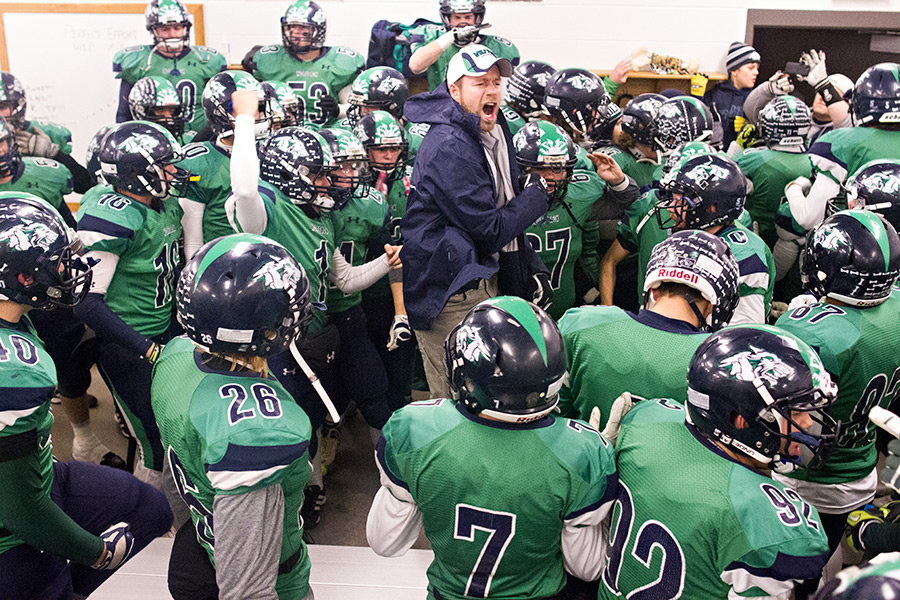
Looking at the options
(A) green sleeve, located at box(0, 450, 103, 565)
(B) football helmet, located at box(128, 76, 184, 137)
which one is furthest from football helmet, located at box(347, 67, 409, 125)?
(A) green sleeve, located at box(0, 450, 103, 565)

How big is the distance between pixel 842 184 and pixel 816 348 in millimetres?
1844

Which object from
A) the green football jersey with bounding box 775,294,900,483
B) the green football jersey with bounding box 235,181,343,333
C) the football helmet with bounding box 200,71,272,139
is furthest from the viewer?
the football helmet with bounding box 200,71,272,139

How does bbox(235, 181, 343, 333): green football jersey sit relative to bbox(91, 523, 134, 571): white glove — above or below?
above

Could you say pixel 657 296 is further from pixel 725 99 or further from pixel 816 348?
pixel 725 99

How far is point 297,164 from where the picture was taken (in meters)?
3.29

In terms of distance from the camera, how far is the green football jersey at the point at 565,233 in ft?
13.3

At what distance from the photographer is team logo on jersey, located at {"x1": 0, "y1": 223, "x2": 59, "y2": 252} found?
243cm

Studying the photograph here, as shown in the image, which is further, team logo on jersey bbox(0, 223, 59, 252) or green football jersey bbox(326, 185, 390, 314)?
green football jersey bbox(326, 185, 390, 314)

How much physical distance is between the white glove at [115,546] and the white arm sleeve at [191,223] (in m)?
1.71

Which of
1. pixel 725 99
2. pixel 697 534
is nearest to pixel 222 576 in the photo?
pixel 697 534

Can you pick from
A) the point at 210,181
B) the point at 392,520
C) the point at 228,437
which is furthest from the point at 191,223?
the point at 392,520

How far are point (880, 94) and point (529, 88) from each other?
6.15 feet

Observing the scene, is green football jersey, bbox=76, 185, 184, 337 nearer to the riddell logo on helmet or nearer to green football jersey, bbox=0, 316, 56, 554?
green football jersey, bbox=0, 316, 56, 554

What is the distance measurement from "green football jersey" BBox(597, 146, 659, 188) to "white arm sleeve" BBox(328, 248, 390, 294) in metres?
1.62
